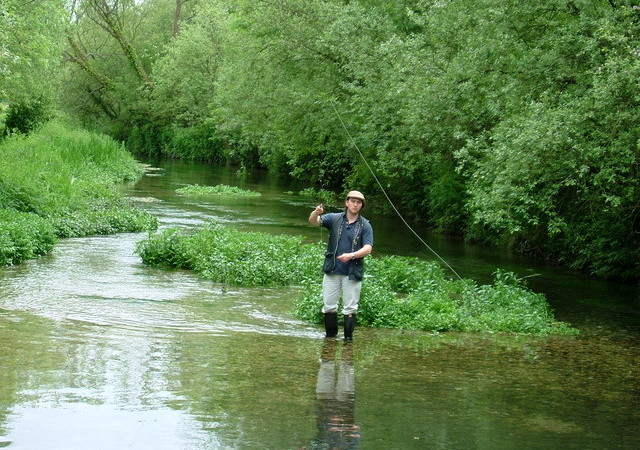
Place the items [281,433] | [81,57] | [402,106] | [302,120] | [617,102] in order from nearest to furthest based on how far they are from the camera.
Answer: [281,433]
[617,102]
[402,106]
[302,120]
[81,57]

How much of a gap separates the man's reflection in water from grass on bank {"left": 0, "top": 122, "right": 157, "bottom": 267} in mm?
8163

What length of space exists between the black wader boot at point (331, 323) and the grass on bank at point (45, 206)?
7283mm

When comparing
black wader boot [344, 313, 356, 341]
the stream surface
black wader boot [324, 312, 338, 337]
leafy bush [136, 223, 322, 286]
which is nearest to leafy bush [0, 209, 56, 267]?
the stream surface

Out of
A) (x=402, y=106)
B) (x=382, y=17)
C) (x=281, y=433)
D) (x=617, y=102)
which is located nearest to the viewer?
(x=281, y=433)

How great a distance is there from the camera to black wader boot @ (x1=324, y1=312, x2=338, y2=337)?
11.2 metres

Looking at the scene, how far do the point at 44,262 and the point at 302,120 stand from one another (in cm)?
1742

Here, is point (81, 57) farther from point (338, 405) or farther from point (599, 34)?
point (338, 405)

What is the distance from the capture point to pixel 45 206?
21375mm

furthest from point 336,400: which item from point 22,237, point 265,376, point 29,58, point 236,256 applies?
point 29,58

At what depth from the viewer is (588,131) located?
46.5 feet

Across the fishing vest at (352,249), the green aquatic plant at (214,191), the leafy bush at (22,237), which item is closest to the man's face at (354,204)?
the fishing vest at (352,249)

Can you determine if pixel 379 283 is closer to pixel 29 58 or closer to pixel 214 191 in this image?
pixel 29 58

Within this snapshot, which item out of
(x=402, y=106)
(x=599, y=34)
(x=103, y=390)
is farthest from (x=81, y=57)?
(x=103, y=390)

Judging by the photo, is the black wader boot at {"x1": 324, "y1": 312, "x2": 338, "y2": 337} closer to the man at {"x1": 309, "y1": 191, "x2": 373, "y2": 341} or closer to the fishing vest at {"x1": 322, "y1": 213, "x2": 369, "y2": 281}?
the man at {"x1": 309, "y1": 191, "x2": 373, "y2": 341}
